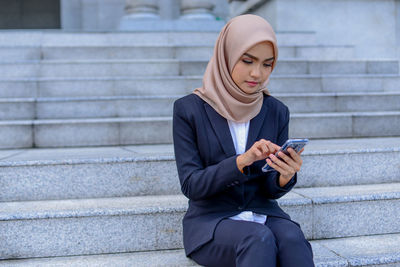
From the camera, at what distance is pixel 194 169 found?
227cm

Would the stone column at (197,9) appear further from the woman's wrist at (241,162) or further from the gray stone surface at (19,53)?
the woman's wrist at (241,162)

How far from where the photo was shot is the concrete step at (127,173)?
3.10m

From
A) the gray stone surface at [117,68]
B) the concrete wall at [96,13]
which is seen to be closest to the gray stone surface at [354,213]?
the gray stone surface at [117,68]

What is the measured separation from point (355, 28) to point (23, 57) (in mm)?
5026

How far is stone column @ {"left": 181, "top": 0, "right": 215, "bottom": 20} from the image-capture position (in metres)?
8.09

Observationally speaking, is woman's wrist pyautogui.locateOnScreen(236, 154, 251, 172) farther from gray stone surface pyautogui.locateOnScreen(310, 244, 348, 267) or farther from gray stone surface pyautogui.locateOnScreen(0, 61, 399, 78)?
gray stone surface pyautogui.locateOnScreen(0, 61, 399, 78)

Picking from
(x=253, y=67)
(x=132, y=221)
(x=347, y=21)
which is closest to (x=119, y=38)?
(x=347, y=21)

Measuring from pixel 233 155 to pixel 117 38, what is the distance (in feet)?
15.3

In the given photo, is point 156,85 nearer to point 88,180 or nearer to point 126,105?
point 126,105

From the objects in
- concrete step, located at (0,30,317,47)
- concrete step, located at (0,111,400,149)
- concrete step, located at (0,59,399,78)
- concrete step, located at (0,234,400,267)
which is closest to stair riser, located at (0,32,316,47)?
concrete step, located at (0,30,317,47)

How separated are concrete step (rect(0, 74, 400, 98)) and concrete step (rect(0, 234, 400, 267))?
8.60 ft

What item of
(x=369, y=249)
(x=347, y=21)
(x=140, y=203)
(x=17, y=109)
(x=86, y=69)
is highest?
(x=347, y=21)

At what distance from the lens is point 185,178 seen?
226 centimetres

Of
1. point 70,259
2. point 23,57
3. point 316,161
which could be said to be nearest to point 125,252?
point 70,259
